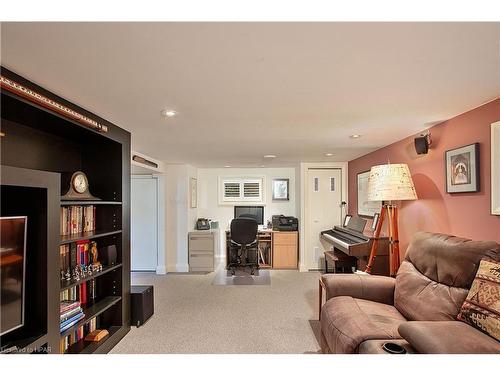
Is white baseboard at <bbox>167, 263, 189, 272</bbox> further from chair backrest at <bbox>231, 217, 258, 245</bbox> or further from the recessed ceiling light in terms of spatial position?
the recessed ceiling light

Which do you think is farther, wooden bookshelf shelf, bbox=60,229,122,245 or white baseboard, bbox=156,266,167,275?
white baseboard, bbox=156,266,167,275

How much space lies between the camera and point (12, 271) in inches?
60.8

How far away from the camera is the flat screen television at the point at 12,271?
4.89 ft

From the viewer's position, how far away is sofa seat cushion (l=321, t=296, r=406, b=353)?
1755 mm

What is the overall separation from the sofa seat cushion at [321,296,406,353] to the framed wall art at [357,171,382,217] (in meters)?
1.98

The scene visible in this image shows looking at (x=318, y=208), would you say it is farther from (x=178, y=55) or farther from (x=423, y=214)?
(x=178, y=55)

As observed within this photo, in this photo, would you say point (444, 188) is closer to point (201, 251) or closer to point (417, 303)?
point (417, 303)

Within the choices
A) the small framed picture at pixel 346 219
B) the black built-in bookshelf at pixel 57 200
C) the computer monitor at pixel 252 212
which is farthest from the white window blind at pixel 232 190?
the black built-in bookshelf at pixel 57 200

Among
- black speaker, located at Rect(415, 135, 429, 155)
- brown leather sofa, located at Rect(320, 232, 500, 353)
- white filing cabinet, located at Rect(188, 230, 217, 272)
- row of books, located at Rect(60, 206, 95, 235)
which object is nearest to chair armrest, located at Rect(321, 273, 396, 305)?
brown leather sofa, located at Rect(320, 232, 500, 353)

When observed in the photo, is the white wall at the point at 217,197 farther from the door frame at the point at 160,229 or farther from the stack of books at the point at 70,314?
the stack of books at the point at 70,314

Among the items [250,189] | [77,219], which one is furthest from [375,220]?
[77,219]

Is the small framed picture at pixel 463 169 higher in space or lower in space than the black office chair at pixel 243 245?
higher

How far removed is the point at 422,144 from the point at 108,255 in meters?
3.15

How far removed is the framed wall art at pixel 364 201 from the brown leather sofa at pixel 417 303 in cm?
168
